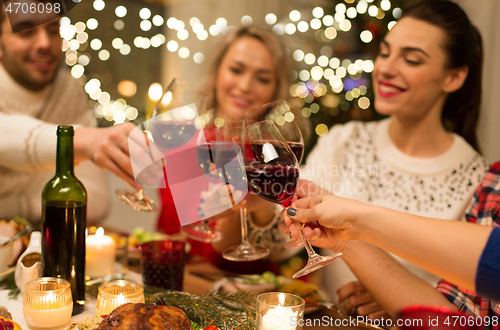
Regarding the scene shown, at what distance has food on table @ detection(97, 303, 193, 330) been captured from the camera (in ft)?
1.81

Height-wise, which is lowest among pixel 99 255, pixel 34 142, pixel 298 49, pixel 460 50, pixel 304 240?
pixel 99 255

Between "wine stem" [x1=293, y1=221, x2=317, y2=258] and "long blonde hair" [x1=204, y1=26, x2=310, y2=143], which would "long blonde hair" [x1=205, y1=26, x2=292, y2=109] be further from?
"wine stem" [x1=293, y1=221, x2=317, y2=258]

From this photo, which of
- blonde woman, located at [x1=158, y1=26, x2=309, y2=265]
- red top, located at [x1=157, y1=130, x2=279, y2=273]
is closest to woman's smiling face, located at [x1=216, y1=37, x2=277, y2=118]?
blonde woman, located at [x1=158, y1=26, x2=309, y2=265]

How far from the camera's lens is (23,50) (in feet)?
4.27

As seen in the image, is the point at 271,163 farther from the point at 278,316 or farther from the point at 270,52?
the point at 270,52

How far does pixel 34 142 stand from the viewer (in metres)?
1.01

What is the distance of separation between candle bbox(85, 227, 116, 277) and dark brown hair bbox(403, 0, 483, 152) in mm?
1261

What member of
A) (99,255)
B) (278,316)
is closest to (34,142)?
(99,255)

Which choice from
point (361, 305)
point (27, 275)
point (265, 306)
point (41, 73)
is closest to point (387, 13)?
point (361, 305)

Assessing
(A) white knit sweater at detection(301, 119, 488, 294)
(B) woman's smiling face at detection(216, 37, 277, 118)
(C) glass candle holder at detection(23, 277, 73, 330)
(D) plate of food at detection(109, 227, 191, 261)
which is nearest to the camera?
(C) glass candle holder at detection(23, 277, 73, 330)

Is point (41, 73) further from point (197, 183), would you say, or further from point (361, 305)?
point (361, 305)

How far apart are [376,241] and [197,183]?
386 millimetres

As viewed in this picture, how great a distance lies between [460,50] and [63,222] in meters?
1.36

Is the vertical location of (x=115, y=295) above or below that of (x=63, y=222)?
below
